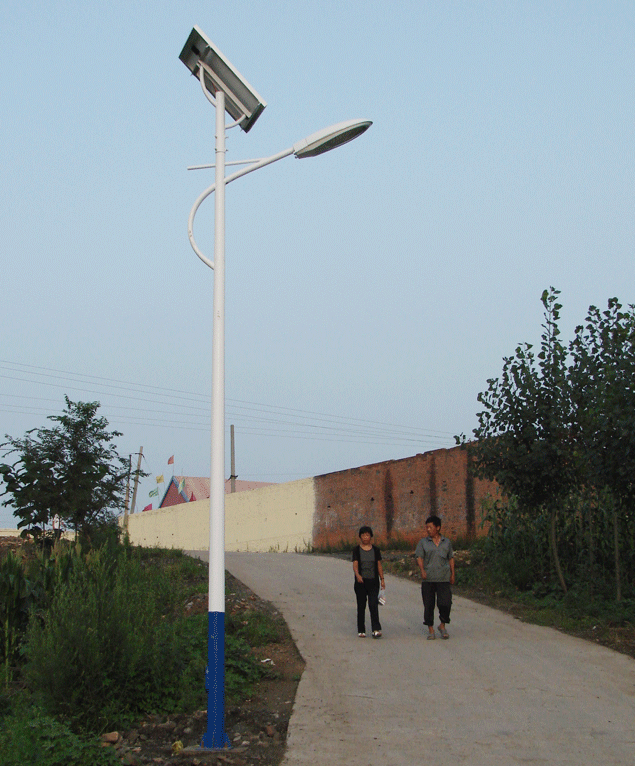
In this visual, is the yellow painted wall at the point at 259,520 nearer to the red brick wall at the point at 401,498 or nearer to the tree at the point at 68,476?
the red brick wall at the point at 401,498

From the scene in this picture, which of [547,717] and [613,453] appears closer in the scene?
[547,717]

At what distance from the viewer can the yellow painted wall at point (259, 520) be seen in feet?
99.9

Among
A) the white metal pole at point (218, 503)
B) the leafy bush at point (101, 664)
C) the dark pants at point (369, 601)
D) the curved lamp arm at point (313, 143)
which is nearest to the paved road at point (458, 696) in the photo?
the dark pants at point (369, 601)

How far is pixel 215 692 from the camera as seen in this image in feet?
20.4

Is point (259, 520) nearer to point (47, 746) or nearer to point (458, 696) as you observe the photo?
point (458, 696)

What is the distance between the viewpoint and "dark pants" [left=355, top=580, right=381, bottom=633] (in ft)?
34.5

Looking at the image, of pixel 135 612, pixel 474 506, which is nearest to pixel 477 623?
pixel 135 612

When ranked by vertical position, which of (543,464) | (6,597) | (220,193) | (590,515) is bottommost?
(6,597)

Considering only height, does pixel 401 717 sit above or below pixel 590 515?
below

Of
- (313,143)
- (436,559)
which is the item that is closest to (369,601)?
(436,559)

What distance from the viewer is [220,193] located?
23.7 ft

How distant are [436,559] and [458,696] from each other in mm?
3304

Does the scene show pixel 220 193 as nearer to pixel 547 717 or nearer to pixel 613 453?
pixel 547 717

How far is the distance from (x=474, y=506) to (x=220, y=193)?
674 inches
